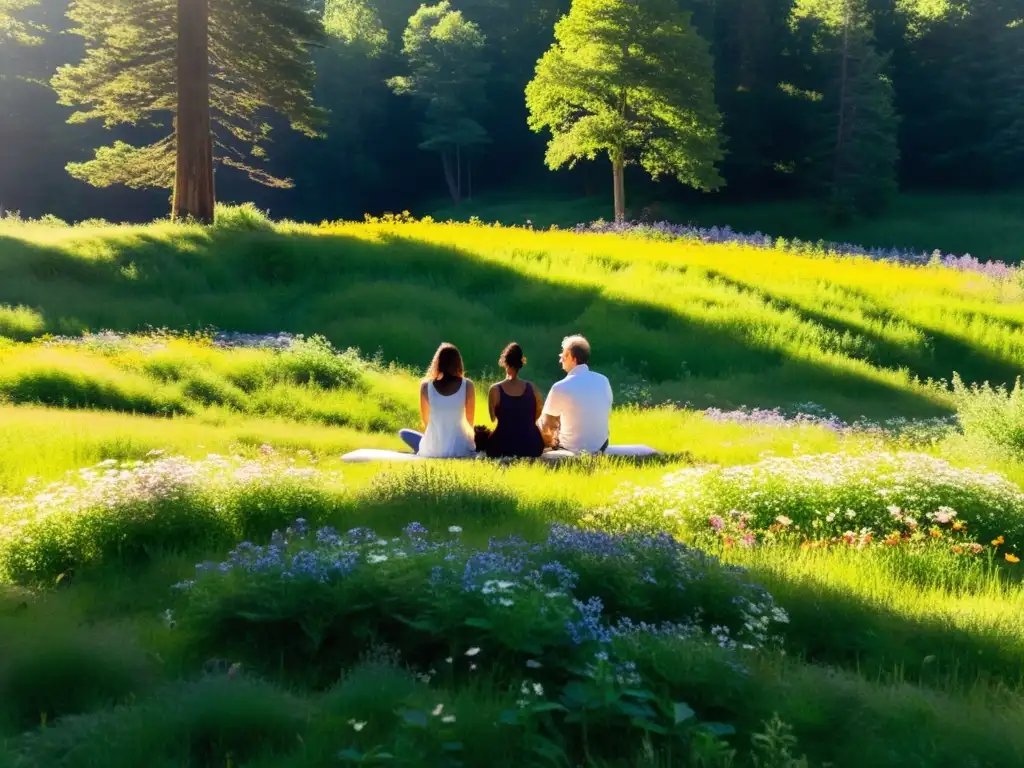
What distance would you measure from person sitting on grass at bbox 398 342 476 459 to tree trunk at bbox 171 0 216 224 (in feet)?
46.1

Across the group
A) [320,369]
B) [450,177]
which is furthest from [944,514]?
[450,177]

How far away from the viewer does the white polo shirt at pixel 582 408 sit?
977 cm

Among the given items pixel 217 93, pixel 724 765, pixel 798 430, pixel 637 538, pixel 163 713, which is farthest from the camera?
pixel 217 93

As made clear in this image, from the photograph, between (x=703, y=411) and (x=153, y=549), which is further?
(x=703, y=411)

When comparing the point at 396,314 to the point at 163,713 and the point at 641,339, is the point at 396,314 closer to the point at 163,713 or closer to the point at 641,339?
the point at 641,339

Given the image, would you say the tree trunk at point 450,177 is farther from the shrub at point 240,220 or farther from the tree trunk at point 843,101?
the shrub at point 240,220

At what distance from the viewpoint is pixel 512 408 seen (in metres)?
9.67

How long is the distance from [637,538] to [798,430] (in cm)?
638

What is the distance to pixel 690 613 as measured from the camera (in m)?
5.19

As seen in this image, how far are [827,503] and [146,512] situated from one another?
489 cm

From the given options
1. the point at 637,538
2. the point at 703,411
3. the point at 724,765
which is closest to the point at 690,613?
the point at 637,538

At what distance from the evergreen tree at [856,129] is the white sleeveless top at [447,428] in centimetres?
4131

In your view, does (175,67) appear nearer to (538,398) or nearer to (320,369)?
(320,369)

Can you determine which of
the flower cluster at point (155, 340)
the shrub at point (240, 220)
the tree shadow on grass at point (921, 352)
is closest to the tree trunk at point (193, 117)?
the shrub at point (240, 220)
